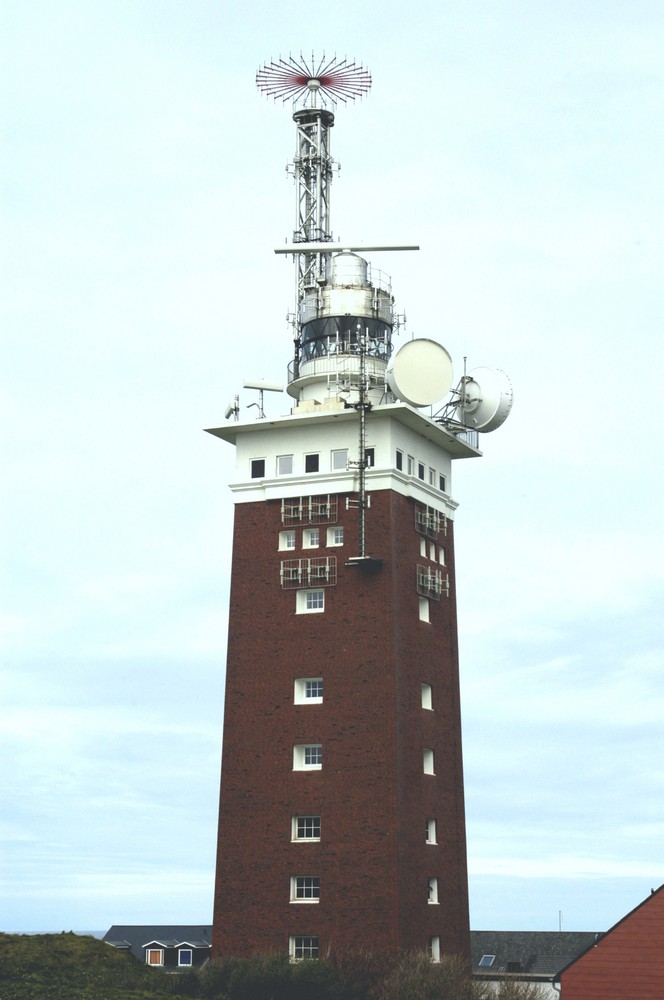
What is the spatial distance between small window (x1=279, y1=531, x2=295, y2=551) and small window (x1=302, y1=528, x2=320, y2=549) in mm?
799

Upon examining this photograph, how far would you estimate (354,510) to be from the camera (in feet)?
239

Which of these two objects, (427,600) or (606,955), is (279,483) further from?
(606,955)

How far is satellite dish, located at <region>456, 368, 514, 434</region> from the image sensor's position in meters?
77.4

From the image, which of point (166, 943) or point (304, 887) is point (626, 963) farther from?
point (166, 943)

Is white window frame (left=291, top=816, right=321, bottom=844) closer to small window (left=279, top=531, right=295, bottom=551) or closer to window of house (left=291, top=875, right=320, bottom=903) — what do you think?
window of house (left=291, top=875, right=320, bottom=903)

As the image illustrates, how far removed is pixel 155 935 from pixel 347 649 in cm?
5706

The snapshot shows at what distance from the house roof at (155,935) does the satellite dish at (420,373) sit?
5488 centimetres

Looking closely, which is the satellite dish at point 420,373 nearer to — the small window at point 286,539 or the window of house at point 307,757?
the small window at point 286,539

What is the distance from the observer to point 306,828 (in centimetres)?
6956

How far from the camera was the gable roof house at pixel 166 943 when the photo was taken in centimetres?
10812

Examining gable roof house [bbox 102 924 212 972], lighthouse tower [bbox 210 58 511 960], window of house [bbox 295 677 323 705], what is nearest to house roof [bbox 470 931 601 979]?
gable roof house [bbox 102 924 212 972]

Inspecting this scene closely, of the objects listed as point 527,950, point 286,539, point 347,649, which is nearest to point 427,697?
point 347,649

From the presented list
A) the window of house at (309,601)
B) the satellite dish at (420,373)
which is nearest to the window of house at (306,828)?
the window of house at (309,601)

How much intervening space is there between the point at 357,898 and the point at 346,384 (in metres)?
26.3
